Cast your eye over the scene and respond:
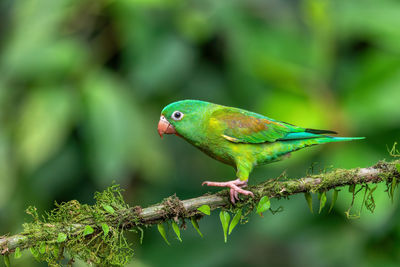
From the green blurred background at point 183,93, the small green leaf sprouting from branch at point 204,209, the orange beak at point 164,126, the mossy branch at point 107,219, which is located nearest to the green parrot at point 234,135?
the orange beak at point 164,126

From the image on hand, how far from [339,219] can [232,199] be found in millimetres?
3009

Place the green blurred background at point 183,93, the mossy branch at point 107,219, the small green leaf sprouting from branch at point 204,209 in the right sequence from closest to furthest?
the mossy branch at point 107,219
the small green leaf sprouting from branch at point 204,209
the green blurred background at point 183,93

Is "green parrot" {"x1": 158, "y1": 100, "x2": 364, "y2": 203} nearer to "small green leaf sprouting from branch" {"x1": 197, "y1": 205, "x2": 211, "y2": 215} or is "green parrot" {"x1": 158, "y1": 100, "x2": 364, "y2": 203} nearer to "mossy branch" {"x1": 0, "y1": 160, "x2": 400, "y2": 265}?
"mossy branch" {"x1": 0, "y1": 160, "x2": 400, "y2": 265}

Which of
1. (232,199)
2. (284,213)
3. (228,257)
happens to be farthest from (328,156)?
(232,199)

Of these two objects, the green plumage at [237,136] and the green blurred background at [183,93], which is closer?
the green plumage at [237,136]

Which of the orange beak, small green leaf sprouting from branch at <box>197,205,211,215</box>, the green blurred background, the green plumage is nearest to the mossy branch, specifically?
small green leaf sprouting from branch at <box>197,205,211,215</box>

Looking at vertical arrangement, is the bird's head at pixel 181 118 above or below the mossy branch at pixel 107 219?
above

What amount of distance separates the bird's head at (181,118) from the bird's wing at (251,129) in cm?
17

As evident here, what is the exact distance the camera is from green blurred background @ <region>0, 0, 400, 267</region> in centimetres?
544

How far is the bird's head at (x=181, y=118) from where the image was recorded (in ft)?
12.7

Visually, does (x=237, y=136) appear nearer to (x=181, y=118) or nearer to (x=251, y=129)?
(x=251, y=129)

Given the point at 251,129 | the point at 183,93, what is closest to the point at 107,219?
the point at 251,129

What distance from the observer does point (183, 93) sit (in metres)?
6.19

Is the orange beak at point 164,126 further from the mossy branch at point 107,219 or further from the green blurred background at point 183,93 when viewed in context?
the green blurred background at point 183,93
